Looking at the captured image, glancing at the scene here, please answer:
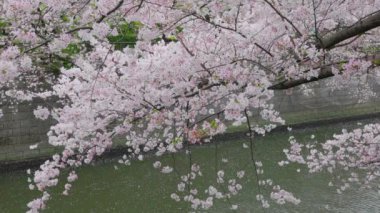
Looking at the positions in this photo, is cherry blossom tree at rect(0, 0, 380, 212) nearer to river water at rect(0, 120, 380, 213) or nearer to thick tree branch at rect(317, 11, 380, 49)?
thick tree branch at rect(317, 11, 380, 49)

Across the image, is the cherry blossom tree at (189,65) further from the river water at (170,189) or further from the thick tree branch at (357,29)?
the river water at (170,189)

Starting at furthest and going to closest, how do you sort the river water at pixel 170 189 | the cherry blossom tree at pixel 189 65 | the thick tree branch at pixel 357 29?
1. the river water at pixel 170 189
2. the cherry blossom tree at pixel 189 65
3. the thick tree branch at pixel 357 29

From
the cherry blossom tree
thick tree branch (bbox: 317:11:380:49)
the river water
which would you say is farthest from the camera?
the river water

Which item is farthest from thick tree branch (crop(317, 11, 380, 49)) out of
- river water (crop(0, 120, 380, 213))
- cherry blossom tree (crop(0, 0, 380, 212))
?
river water (crop(0, 120, 380, 213))

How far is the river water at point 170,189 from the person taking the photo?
8.06 meters

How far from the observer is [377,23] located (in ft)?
9.21

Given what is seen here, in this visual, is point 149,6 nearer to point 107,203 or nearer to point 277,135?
point 107,203

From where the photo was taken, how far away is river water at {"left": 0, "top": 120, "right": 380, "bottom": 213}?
8062mm

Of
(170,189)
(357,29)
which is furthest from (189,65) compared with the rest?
(170,189)

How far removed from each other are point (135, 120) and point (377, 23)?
179cm

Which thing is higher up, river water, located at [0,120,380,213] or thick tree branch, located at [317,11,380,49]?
thick tree branch, located at [317,11,380,49]

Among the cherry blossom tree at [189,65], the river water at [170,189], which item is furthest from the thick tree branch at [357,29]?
the river water at [170,189]

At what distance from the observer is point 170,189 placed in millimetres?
9500

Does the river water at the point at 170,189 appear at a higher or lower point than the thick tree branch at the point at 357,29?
lower
